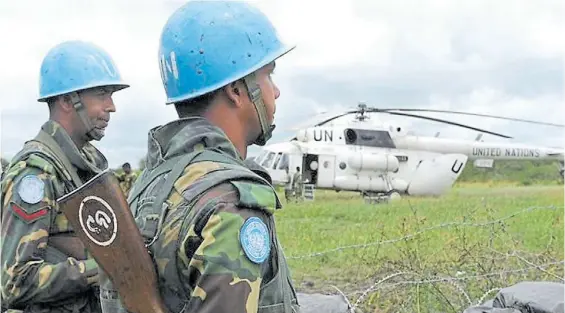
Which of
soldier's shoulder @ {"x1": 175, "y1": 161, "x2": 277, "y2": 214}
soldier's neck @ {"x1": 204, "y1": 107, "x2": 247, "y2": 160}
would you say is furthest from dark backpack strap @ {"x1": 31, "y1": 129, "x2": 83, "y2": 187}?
soldier's shoulder @ {"x1": 175, "y1": 161, "x2": 277, "y2": 214}

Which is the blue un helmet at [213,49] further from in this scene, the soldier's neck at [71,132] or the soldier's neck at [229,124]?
the soldier's neck at [71,132]

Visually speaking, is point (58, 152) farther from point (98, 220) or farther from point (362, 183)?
point (362, 183)

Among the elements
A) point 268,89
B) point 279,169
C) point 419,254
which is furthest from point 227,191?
point 279,169

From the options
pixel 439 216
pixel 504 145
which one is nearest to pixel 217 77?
pixel 439 216

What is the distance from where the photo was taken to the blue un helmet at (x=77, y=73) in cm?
316

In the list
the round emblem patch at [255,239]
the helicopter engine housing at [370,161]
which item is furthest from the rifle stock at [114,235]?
the helicopter engine housing at [370,161]

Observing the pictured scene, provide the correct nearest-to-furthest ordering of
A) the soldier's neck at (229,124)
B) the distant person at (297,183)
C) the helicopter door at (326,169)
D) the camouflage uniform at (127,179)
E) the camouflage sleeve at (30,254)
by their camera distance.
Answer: the soldier's neck at (229,124) < the camouflage sleeve at (30,254) < the camouflage uniform at (127,179) < the distant person at (297,183) < the helicopter door at (326,169)

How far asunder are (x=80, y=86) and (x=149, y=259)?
174cm

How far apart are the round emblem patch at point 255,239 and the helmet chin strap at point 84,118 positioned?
1772 millimetres

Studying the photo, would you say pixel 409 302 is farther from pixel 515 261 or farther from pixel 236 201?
pixel 236 201

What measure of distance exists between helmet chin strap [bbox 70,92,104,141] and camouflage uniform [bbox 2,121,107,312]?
0.76 feet

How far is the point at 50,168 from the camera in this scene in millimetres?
2822

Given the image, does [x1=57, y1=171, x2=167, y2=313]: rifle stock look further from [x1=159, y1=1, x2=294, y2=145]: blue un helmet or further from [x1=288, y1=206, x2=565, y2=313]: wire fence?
[x1=288, y1=206, x2=565, y2=313]: wire fence

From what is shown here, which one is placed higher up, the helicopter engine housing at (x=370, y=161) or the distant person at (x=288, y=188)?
the helicopter engine housing at (x=370, y=161)
